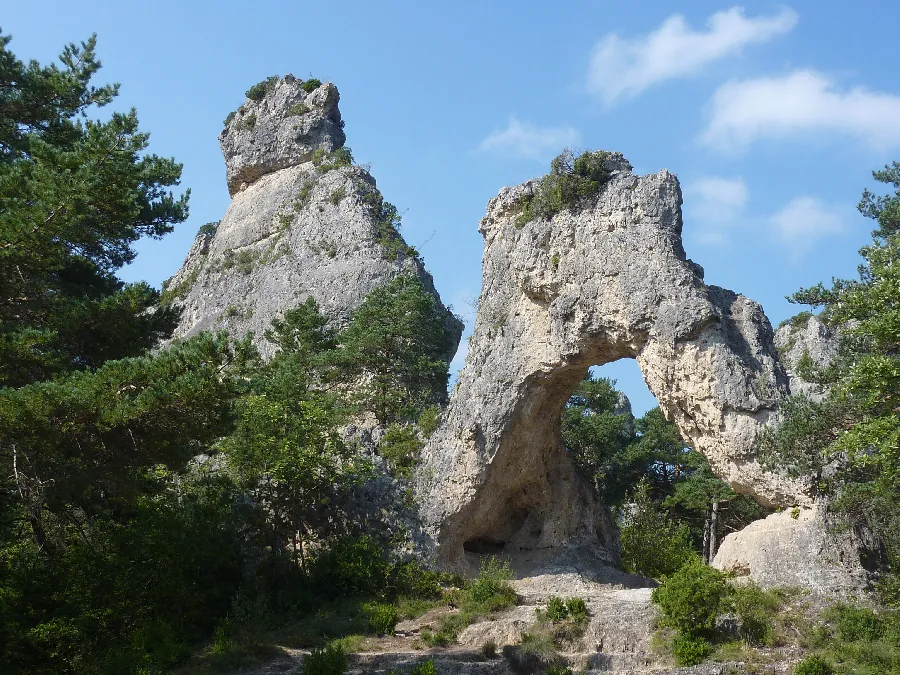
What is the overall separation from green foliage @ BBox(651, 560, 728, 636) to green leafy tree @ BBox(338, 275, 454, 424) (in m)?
10.4

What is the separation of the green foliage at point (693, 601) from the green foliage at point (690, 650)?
22cm

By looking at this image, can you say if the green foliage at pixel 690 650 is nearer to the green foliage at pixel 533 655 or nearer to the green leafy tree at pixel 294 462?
the green foliage at pixel 533 655

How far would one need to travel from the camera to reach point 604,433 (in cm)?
3212

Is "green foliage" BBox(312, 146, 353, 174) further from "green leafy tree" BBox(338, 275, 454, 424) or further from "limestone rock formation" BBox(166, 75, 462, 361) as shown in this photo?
"green leafy tree" BBox(338, 275, 454, 424)

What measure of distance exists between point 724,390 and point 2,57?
15.5m

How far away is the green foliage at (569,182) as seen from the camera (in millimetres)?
21859

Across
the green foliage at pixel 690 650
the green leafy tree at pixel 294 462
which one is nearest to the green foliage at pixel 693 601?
the green foliage at pixel 690 650

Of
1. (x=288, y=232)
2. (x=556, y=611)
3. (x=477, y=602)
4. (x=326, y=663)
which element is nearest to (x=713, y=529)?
(x=477, y=602)

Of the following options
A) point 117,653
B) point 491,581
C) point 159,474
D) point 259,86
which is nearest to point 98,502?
point 117,653

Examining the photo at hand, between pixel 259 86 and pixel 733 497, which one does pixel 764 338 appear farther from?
pixel 259 86

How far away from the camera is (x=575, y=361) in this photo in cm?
2103

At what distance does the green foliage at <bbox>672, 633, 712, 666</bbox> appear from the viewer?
582 inches

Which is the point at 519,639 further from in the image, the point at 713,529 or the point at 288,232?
the point at 288,232

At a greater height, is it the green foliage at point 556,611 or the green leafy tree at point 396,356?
the green leafy tree at point 396,356
